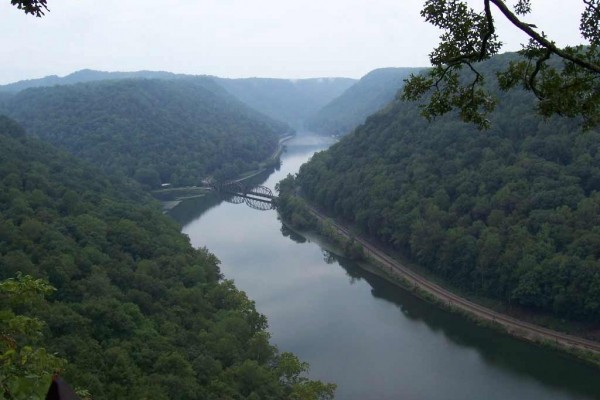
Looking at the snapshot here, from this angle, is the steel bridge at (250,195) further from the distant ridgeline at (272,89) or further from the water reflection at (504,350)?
the distant ridgeline at (272,89)

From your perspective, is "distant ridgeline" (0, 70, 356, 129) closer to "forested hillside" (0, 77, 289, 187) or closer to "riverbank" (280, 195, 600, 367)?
"forested hillside" (0, 77, 289, 187)

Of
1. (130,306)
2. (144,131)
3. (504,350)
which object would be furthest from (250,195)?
(130,306)

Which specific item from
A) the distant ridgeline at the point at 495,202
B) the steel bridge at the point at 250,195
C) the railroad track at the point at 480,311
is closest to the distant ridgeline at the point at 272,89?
the steel bridge at the point at 250,195

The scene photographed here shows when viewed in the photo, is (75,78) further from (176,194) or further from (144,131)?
(176,194)

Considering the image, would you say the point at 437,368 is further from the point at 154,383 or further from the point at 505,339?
the point at 154,383

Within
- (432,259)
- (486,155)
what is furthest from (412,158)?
(432,259)

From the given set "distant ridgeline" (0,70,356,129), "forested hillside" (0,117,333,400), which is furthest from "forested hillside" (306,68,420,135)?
"forested hillside" (0,117,333,400)
